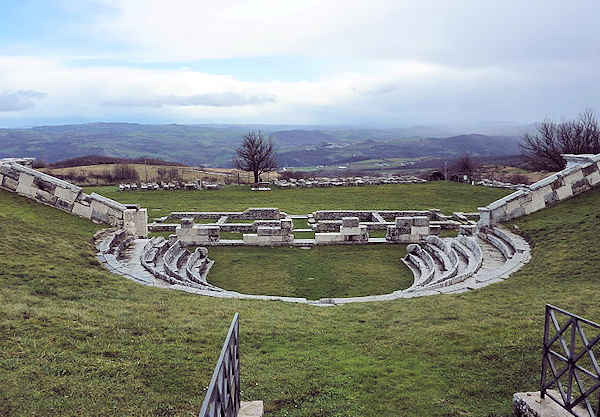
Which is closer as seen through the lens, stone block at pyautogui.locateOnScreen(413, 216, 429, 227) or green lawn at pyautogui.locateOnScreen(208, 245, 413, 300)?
green lawn at pyautogui.locateOnScreen(208, 245, 413, 300)

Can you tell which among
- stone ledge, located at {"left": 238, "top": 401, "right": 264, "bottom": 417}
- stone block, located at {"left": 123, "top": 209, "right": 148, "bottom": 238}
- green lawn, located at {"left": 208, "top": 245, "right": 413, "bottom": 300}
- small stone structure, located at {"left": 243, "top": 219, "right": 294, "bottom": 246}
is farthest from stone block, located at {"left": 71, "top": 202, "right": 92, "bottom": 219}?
stone ledge, located at {"left": 238, "top": 401, "right": 264, "bottom": 417}

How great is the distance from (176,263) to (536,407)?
43.6ft

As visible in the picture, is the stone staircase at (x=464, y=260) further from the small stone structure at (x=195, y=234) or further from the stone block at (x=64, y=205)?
the stone block at (x=64, y=205)

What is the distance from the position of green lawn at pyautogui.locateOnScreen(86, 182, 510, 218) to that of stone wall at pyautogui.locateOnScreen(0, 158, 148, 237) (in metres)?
8.17

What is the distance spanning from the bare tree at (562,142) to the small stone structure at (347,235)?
89.6 feet

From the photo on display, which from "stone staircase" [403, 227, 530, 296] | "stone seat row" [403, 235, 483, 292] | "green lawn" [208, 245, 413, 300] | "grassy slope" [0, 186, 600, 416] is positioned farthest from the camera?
"green lawn" [208, 245, 413, 300]

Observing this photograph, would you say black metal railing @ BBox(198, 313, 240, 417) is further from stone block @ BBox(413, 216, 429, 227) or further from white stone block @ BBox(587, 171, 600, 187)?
white stone block @ BBox(587, 171, 600, 187)

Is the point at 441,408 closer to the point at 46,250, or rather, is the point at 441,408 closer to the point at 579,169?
the point at 46,250

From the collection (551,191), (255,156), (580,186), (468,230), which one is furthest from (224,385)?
Answer: (255,156)

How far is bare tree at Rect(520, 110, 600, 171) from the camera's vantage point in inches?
1554

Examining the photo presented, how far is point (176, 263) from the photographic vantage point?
53.4 ft

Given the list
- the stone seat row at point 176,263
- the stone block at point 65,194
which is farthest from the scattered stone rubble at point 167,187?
the stone block at point 65,194

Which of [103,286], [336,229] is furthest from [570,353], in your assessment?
[336,229]

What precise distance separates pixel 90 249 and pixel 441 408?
1163 cm
